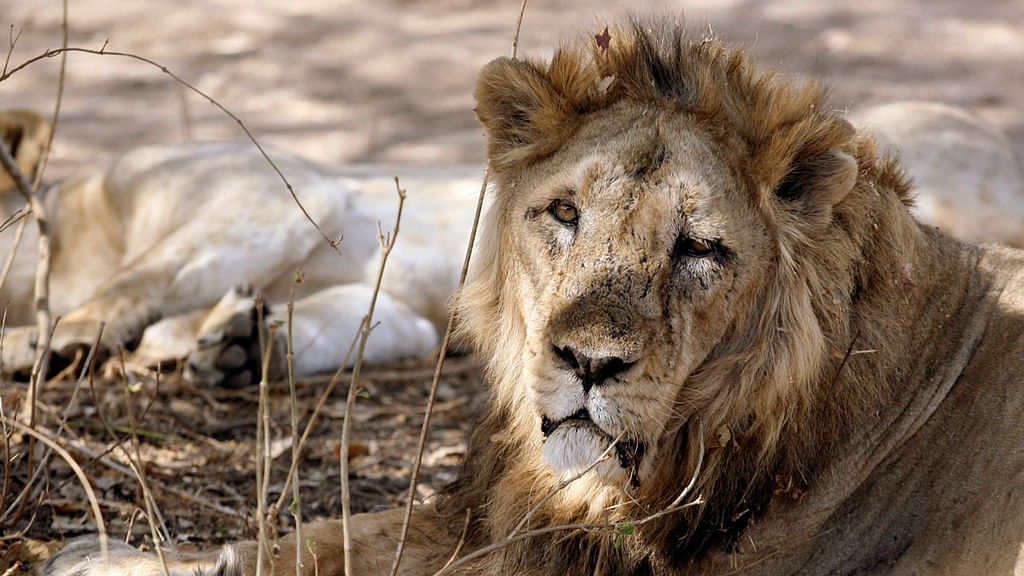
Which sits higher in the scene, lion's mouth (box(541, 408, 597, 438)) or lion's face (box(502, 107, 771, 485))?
lion's face (box(502, 107, 771, 485))

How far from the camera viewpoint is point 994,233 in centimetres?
722

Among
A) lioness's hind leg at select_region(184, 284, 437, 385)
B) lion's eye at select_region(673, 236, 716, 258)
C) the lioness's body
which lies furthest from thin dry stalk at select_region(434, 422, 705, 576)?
the lioness's body

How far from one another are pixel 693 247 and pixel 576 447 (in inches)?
21.0

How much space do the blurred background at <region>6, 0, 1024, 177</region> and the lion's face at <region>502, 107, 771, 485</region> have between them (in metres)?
6.40

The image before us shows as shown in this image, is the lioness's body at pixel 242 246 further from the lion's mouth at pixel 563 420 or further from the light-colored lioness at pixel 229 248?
the lion's mouth at pixel 563 420

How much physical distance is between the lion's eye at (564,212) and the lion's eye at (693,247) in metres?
0.25

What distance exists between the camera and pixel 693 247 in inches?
106

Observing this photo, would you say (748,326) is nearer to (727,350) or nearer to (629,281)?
(727,350)

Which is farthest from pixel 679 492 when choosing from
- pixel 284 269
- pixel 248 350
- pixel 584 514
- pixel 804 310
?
pixel 284 269

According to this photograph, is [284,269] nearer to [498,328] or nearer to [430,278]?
[430,278]

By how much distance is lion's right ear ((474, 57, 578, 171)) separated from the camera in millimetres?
3020

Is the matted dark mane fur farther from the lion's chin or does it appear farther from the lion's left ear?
the lion's chin

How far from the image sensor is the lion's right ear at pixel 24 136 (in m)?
6.34

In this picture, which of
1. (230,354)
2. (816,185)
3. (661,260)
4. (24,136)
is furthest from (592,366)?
(24,136)
